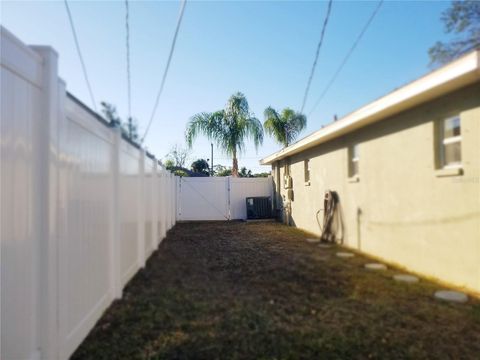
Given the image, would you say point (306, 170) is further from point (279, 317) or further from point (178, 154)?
point (178, 154)

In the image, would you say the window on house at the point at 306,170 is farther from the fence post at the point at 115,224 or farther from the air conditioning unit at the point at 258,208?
the fence post at the point at 115,224

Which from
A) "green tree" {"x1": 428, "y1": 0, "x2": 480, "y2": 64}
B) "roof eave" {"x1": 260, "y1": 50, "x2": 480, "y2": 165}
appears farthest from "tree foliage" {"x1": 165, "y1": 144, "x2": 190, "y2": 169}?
"roof eave" {"x1": 260, "y1": 50, "x2": 480, "y2": 165}

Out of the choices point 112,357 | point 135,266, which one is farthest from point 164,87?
point 112,357

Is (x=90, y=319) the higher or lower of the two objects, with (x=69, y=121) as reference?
lower

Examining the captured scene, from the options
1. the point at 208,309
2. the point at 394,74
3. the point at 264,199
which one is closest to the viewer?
the point at 208,309

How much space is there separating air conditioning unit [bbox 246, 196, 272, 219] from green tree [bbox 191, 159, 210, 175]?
1686 cm

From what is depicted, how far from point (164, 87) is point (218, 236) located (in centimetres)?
473

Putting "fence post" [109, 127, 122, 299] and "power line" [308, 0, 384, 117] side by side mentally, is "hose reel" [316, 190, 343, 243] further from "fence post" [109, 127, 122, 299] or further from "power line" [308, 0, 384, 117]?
"fence post" [109, 127, 122, 299]

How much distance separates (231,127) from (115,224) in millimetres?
15257

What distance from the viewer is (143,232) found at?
248 inches

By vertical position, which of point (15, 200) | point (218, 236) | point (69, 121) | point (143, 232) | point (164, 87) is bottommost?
point (218, 236)

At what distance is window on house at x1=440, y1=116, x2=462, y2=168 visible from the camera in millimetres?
5199

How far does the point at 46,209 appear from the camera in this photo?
7.23ft

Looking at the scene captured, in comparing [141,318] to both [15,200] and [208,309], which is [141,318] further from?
[15,200]
